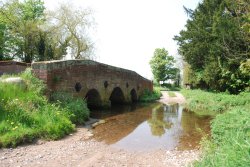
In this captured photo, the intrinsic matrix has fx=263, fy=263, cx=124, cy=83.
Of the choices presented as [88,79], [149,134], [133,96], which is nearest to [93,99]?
[88,79]

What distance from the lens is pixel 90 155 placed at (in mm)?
6215

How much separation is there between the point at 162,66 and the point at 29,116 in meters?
51.9

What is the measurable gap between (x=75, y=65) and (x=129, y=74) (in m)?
8.24

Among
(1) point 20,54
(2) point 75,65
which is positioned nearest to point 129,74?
(2) point 75,65

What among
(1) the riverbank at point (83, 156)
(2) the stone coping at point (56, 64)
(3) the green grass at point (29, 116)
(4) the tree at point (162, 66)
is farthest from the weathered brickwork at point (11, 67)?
(4) the tree at point (162, 66)

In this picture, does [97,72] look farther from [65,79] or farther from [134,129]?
[134,129]

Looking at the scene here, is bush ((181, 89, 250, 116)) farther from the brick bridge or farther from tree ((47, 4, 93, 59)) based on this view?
tree ((47, 4, 93, 59))

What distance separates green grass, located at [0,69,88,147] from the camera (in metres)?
6.74

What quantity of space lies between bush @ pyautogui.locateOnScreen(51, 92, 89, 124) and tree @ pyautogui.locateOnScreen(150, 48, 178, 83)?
158 feet

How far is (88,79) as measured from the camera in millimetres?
12953

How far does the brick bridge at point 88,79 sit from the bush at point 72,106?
0.34 m

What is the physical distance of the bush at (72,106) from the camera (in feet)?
31.3

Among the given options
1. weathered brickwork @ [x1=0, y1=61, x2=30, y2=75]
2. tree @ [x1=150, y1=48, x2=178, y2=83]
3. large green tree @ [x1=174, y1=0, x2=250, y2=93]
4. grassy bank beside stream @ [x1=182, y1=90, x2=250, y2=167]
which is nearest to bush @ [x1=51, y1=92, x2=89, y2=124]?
Result: weathered brickwork @ [x1=0, y1=61, x2=30, y2=75]

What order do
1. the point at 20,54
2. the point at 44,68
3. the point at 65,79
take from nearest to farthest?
the point at 44,68 → the point at 65,79 → the point at 20,54
